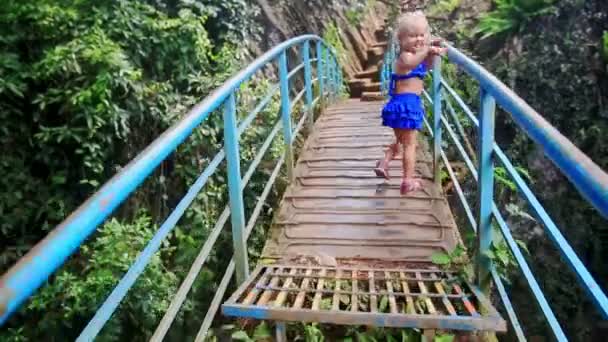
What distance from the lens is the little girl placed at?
10.2ft

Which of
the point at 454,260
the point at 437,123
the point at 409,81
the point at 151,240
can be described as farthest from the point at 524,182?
the point at 437,123

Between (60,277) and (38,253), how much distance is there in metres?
3.26

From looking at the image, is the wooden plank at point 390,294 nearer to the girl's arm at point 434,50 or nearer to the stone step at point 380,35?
the girl's arm at point 434,50

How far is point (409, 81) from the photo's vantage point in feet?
11.0

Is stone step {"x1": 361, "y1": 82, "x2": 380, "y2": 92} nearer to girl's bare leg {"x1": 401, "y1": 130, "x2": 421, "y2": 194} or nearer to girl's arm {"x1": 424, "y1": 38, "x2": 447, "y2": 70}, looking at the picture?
girl's bare leg {"x1": 401, "y1": 130, "x2": 421, "y2": 194}

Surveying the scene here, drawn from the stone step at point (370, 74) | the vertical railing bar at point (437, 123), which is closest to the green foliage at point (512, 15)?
the stone step at point (370, 74)

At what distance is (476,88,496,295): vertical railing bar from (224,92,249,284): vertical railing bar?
110 centimetres

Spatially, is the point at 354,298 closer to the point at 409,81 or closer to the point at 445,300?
the point at 445,300

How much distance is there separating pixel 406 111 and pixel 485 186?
1.19 metres

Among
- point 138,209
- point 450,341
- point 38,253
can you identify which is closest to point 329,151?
point 138,209

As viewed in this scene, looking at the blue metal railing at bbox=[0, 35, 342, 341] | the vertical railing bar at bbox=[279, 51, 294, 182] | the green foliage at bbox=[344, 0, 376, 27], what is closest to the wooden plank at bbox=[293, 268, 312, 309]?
the blue metal railing at bbox=[0, 35, 342, 341]

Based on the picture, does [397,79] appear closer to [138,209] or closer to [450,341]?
[450,341]

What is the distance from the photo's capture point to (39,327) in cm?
388

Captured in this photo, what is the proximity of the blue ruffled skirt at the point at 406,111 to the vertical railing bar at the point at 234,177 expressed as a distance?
1.38 metres
